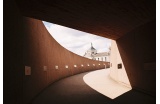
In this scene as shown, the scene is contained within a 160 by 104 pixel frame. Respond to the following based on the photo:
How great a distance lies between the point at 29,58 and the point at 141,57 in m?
6.23

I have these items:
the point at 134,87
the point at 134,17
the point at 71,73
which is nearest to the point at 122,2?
the point at 134,17

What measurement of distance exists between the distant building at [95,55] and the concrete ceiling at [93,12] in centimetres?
9287

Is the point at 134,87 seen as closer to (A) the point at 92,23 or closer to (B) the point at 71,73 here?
(A) the point at 92,23

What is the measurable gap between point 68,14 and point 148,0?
3.40 meters

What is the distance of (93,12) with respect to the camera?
6516 millimetres

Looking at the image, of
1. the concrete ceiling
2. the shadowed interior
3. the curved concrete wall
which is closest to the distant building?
the curved concrete wall

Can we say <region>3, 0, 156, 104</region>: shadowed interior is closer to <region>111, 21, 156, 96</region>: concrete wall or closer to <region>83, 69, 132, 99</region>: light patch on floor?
<region>111, 21, 156, 96</region>: concrete wall

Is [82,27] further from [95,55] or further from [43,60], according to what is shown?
[95,55]

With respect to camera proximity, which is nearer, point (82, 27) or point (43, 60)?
A: point (82, 27)

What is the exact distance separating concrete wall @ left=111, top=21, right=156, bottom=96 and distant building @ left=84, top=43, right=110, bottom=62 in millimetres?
90403

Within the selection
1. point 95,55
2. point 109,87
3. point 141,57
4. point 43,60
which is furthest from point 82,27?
point 95,55

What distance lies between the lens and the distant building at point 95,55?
3962 inches

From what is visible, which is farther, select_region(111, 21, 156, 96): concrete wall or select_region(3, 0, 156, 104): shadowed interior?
select_region(111, 21, 156, 96): concrete wall

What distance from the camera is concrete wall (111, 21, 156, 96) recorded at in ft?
24.5
